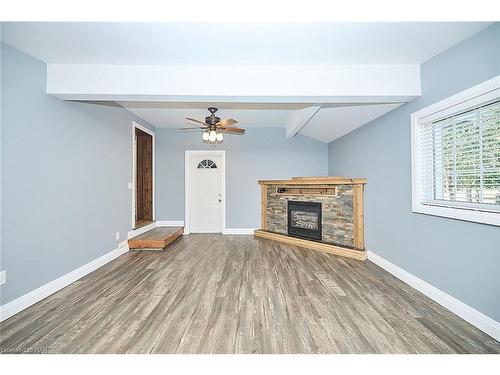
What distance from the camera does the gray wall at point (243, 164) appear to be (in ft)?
18.4

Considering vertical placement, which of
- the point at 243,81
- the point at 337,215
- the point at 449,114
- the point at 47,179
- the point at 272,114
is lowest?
the point at 337,215

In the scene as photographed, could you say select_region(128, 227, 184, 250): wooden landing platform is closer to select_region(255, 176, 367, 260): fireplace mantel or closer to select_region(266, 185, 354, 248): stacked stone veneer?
select_region(255, 176, 367, 260): fireplace mantel

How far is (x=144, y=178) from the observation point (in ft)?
18.2

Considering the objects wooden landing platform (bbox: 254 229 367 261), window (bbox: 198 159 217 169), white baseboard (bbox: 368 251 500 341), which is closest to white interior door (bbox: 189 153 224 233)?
window (bbox: 198 159 217 169)

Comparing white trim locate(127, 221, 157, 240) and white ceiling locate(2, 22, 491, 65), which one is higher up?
white ceiling locate(2, 22, 491, 65)

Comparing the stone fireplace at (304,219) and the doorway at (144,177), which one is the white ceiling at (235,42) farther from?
the doorway at (144,177)

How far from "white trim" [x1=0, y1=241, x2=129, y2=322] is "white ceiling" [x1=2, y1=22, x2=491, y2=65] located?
254 cm

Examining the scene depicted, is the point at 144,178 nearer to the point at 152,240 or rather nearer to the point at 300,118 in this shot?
the point at 152,240

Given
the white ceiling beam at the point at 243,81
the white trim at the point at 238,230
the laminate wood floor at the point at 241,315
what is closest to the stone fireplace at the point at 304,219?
the white trim at the point at 238,230

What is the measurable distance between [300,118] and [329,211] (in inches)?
74.2

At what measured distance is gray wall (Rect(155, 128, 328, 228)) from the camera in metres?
5.61

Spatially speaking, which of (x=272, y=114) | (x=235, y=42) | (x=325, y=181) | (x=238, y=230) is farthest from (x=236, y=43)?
(x=238, y=230)

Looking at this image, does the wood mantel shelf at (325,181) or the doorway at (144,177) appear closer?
the wood mantel shelf at (325,181)
